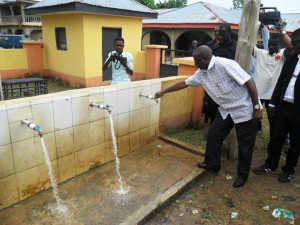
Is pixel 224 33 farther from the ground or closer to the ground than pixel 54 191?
farther from the ground

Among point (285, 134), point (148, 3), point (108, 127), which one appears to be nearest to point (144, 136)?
point (108, 127)

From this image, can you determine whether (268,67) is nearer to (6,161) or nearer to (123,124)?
(123,124)

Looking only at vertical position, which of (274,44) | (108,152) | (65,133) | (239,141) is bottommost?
(108,152)

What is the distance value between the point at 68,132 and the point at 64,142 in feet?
0.42

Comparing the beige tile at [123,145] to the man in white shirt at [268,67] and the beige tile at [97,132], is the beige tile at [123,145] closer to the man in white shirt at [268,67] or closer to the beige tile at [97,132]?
the beige tile at [97,132]

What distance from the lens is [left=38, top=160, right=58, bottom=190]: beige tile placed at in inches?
119

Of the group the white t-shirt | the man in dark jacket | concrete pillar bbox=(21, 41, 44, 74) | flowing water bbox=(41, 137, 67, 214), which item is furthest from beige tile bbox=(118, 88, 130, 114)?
concrete pillar bbox=(21, 41, 44, 74)

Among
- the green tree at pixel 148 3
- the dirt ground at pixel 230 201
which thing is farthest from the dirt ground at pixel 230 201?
the green tree at pixel 148 3

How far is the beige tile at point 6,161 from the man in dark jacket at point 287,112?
321 centimetres

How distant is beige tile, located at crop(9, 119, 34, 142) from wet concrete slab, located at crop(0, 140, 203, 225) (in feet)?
2.52

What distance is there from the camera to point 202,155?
4160 millimetres

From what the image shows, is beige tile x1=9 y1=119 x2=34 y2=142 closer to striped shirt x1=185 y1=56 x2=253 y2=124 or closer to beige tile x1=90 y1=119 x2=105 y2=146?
beige tile x1=90 y1=119 x2=105 y2=146

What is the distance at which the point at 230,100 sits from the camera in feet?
10.7

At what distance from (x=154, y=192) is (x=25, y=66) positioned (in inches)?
380
